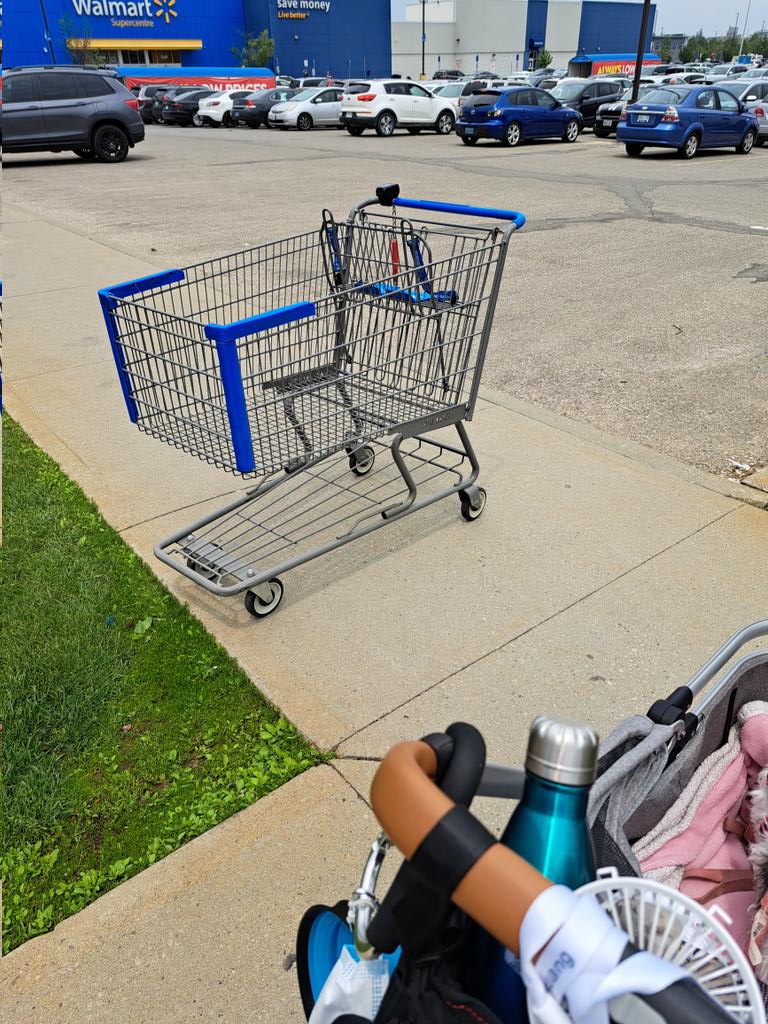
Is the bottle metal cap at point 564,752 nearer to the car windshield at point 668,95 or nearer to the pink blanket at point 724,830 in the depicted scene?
the pink blanket at point 724,830

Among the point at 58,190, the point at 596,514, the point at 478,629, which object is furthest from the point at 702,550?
the point at 58,190

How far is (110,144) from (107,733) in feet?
63.6

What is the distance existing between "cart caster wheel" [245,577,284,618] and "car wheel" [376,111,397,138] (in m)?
24.5

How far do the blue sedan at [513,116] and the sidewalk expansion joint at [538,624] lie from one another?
1922 centimetres

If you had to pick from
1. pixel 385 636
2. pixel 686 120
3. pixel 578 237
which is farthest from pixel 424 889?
pixel 686 120

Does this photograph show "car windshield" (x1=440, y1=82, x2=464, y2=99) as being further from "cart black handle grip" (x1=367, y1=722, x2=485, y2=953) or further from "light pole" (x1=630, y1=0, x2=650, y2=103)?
"cart black handle grip" (x1=367, y1=722, x2=485, y2=953)

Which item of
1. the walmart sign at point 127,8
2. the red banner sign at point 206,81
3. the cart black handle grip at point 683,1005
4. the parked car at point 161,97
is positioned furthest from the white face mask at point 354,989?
the walmart sign at point 127,8

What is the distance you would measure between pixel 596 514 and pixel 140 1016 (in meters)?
2.71

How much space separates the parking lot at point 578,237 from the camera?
16.7 feet

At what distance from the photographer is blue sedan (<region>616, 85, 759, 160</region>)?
16781mm

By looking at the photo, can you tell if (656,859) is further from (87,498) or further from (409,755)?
(87,498)

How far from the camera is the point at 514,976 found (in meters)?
0.85

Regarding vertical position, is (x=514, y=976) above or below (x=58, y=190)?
above

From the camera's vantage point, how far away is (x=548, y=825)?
0.82 meters
